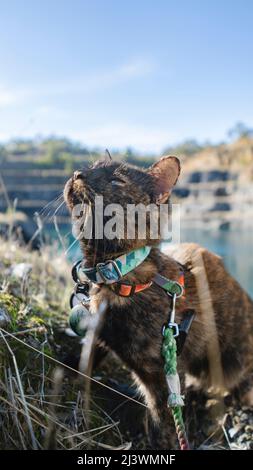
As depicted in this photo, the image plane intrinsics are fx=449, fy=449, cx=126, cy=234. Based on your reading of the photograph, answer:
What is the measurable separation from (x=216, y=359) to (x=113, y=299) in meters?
1.11

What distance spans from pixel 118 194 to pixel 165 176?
400 mm

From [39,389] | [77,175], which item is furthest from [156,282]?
[39,389]

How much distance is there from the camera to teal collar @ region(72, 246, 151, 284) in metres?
2.43

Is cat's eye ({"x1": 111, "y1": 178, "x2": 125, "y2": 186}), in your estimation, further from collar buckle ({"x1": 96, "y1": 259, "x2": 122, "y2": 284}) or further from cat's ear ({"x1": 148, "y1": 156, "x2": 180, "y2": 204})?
collar buckle ({"x1": 96, "y1": 259, "x2": 122, "y2": 284})

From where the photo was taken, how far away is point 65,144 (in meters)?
103

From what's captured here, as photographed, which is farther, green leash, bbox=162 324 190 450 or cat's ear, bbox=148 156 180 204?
cat's ear, bbox=148 156 180 204

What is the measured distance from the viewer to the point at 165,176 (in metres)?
2.77

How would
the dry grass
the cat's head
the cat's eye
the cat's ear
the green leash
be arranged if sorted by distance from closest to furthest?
the dry grass
the green leash
the cat's head
the cat's eye
the cat's ear

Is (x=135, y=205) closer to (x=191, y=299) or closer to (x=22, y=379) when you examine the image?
(x=191, y=299)

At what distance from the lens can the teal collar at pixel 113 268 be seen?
2.43 metres

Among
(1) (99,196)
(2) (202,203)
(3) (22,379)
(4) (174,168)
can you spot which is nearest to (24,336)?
(3) (22,379)

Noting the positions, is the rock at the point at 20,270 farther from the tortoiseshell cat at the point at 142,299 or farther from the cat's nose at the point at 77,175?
the cat's nose at the point at 77,175

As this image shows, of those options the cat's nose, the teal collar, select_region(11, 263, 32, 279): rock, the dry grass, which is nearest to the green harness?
the teal collar

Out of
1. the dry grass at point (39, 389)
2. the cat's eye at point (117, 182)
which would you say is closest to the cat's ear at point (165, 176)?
the cat's eye at point (117, 182)
